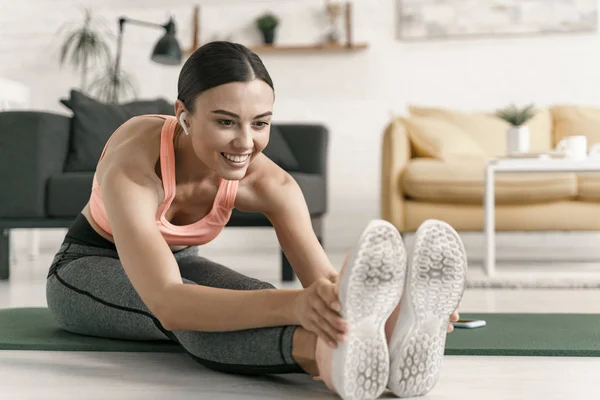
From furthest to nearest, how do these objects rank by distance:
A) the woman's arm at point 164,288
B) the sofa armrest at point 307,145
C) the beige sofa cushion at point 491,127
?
the beige sofa cushion at point 491,127, the sofa armrest at point 307,145, the woman's arm at point 164,288

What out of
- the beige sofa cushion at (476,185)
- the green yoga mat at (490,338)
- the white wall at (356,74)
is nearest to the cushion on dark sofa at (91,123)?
the beige sofa cushion at (476,185)

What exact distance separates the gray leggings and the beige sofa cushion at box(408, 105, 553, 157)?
273cm

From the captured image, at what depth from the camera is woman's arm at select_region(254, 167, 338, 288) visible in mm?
1467

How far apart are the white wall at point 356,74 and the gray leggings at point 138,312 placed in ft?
11.3

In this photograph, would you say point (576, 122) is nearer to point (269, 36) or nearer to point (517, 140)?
point (517, 140)

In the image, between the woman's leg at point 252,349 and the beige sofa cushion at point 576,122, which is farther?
the beige sofa cushion at point 576,122

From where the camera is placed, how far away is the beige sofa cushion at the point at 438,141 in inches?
152

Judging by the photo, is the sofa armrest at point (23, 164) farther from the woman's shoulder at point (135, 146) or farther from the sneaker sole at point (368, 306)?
the sneaker sole at point (368, 306)

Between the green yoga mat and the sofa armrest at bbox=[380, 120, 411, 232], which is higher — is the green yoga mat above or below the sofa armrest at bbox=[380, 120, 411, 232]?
below

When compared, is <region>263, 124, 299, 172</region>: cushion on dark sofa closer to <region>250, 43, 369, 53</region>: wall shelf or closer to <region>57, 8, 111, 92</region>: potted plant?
<region>250, 43, 369, 53</region>: wall shelf

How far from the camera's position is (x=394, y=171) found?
3.69 metres

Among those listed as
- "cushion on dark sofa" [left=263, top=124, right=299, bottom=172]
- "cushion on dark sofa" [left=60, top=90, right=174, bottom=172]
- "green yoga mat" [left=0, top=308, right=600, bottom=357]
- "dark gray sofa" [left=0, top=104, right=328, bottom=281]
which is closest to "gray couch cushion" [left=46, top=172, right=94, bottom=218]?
"dark gray sofa" [left=0, top=104, right=328, bottom=281]

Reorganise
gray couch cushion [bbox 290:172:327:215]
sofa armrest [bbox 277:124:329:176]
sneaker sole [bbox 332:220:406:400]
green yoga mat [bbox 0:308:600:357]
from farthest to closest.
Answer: sofa armrest [bbox 277:124:329:176]
gray couch cushion [bbox 290:172:327:215]
green yoga mat [bbox 0:308:600:357]
sneaker sole [bbox 332:220:406:400]

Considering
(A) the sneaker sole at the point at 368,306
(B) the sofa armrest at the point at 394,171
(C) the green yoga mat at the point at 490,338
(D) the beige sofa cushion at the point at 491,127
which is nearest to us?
(A) the sneaker sole at the point at 368,306
